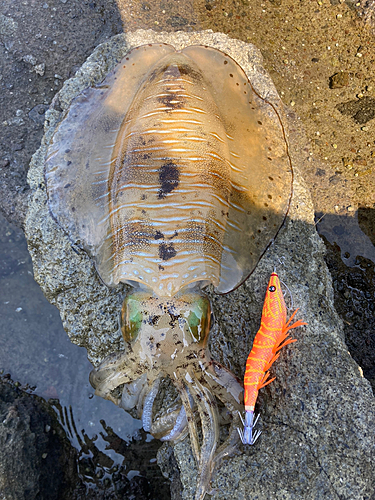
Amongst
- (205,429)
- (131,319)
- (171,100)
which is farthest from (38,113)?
(205,429)

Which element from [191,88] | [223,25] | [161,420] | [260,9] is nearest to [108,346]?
[161,420]

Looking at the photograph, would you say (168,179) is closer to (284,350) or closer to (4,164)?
(284,350)

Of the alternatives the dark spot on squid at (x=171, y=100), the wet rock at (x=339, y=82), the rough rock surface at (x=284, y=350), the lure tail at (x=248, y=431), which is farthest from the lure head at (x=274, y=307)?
the wet rock at (x=339, y=82)


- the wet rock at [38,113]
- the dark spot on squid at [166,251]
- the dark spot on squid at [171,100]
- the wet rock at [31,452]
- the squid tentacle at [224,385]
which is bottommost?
the wet rock at [31,452]

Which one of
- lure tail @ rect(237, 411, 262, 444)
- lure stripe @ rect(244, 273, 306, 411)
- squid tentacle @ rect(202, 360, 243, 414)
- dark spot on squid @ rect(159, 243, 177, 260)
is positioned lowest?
lure tail @ rect(237, 411, 262, 444)

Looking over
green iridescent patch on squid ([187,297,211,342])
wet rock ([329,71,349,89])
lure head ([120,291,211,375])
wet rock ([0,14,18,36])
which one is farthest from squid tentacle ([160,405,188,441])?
wet rock ([0,14,18,36])

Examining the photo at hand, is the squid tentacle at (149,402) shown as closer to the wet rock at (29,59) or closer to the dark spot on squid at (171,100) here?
the dark spot on squid at (171,100)

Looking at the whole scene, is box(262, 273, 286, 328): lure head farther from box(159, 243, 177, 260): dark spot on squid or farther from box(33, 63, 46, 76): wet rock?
box(33, 63, 46, 76): wet rock
